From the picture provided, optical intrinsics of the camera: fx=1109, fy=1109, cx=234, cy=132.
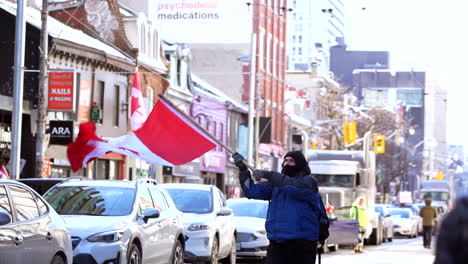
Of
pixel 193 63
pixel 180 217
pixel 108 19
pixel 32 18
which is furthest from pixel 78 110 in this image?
pixel 193 63

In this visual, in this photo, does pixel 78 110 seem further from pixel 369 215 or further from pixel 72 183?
pixel 72 183

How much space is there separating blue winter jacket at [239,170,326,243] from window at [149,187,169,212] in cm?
532

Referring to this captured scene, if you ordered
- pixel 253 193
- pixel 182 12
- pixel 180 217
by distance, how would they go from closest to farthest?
pixel 253 193 → pixel 180 217 → pixel 182 12

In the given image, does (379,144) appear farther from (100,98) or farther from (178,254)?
(178,254)

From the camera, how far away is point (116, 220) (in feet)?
47.8

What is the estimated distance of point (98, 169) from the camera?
4222 cm

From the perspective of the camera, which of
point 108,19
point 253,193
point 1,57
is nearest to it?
point 253,193

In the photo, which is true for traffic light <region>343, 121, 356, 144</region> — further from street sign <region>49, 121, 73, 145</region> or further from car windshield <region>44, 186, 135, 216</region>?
car windshield <region>44, 186, 135, 216</region>

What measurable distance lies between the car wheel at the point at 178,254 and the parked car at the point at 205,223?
1.28 meters

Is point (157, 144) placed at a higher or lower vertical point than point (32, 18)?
lower

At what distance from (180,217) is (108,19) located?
28604mm

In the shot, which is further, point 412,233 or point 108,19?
point 412,233

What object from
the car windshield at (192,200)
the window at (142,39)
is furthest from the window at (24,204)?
the window at (142,39)

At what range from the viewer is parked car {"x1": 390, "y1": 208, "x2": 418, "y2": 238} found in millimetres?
49938
